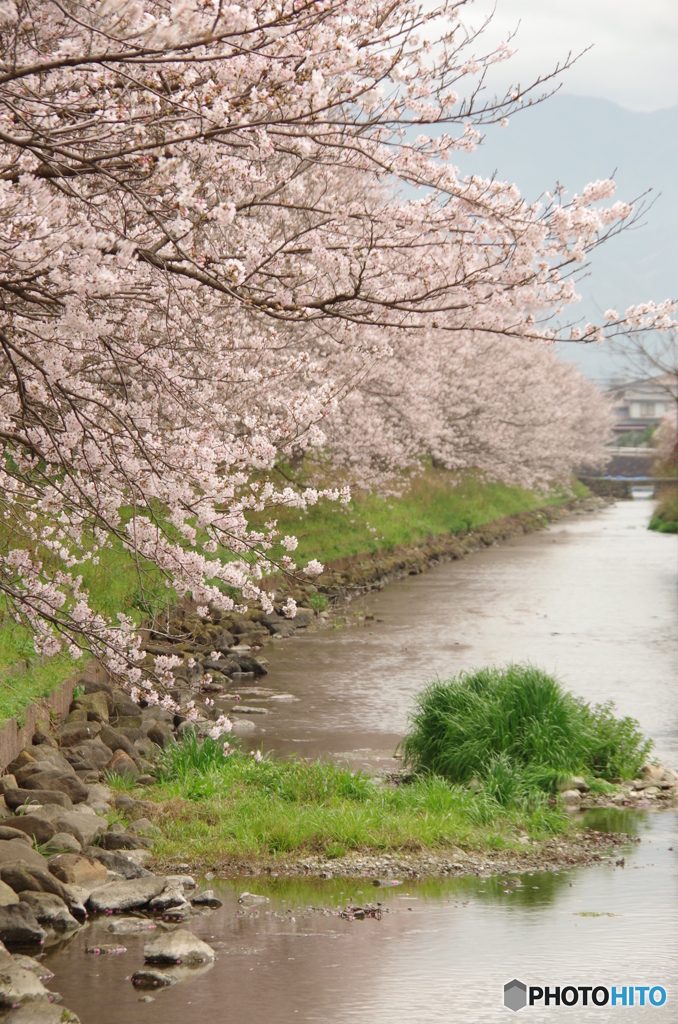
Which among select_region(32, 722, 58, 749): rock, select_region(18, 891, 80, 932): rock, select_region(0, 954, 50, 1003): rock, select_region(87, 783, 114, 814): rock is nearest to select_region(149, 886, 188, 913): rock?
select_region(18, 891, 80, 932): rock

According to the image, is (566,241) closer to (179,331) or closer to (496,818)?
(179,331)

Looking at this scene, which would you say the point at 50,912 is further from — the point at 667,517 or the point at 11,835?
the point at 667,517

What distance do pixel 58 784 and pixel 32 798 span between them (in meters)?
0.49

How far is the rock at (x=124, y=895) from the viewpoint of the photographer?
312 inches

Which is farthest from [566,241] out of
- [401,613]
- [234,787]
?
[401,613]

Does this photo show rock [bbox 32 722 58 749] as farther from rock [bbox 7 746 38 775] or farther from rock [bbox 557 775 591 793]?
rock [bbox 557 775 591 793]

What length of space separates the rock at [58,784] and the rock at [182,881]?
1655 millimetres

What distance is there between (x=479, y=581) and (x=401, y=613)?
6475 millimetres

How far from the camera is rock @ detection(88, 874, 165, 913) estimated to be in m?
7.93

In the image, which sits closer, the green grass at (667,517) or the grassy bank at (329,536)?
the grassy bank at (329,536)

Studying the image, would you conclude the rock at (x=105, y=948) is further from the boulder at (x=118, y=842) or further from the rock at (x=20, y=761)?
the rock at (x=20, y=761)

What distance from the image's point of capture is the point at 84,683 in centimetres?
1358

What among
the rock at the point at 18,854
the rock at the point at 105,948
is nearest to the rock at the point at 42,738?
the rock at the point at 18,854

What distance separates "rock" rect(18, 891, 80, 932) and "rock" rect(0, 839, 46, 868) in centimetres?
31
